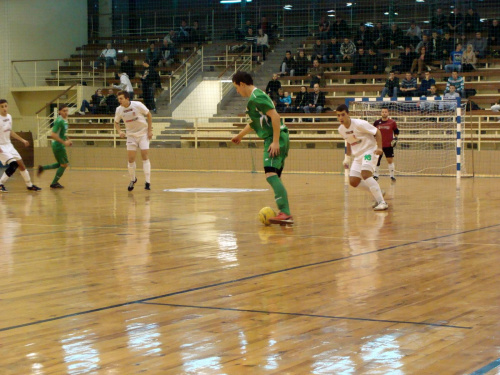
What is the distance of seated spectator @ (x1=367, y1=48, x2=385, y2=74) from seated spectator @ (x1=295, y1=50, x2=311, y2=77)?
7.45 feet

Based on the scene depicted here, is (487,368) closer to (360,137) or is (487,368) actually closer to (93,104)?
(360,137)

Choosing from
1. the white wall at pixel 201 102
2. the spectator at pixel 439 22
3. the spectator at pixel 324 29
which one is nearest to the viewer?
the spectator at pixel 439 22

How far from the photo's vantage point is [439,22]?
26.5 meters

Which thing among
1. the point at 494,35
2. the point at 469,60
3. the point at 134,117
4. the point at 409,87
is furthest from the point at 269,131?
the point at 494,35

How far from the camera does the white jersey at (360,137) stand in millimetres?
10562

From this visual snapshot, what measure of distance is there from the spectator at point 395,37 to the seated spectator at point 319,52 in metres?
2.34

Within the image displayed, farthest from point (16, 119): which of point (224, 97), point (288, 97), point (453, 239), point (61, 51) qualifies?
point (453, 239)

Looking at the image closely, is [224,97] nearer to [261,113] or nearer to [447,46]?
[447,46]

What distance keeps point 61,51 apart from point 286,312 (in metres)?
29.6

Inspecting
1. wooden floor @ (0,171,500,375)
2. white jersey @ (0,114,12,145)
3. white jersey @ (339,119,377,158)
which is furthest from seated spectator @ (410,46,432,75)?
wooden floor @ (0,171,500,375)

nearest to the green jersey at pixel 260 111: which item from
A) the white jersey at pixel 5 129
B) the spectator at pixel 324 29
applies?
the white jersey at pixel 5 129

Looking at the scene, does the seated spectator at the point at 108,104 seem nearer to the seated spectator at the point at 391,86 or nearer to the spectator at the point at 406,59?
the seated spectator at the point at 391,86

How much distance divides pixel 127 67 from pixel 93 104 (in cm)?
236

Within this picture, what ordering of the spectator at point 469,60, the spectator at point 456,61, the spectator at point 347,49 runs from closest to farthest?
the spectator at point 456,61, the spectator at point 469,60, the spectator at point 347,49
